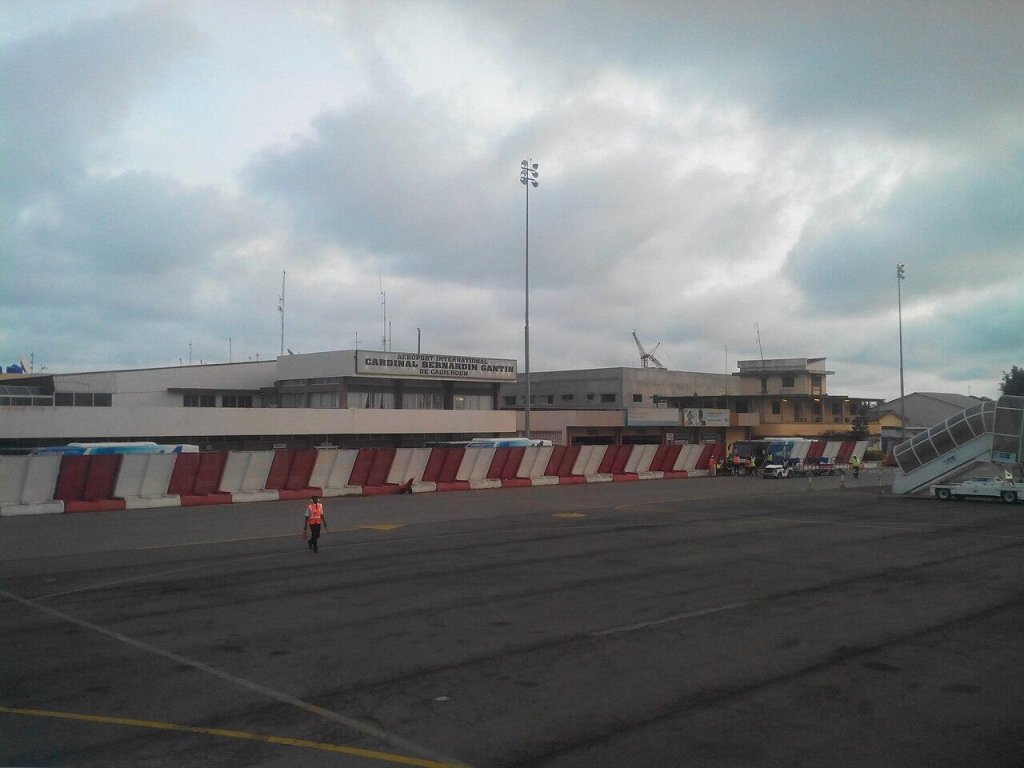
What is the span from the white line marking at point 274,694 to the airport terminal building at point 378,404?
111 feet

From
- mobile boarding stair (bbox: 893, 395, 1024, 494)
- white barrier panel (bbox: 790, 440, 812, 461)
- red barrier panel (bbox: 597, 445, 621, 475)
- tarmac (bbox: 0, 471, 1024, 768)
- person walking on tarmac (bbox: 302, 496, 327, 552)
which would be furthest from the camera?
white barrier panel (bbox: 790, 440, 812, 461)

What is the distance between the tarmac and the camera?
Answer: 716 centimetres

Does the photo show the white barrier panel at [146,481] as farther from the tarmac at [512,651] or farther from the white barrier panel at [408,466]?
the white barrier panel at [408,466]

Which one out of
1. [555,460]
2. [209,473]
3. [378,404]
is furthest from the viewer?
[378,404]

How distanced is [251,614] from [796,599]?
326 inches

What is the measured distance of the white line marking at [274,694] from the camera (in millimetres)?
7059

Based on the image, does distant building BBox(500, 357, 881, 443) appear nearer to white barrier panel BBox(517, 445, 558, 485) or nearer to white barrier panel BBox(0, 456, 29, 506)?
white barrier panel BBox(517, 445, 558, 485)

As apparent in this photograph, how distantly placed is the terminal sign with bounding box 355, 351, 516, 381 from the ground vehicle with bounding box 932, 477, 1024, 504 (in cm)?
3348

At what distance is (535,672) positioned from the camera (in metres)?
9.27

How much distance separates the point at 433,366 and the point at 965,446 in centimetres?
3464

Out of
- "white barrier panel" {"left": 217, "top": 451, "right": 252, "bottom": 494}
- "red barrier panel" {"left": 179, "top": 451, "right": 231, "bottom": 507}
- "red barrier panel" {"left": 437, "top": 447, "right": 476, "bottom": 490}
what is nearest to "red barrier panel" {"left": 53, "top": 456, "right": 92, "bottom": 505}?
"red barrier panel" {"left": 179, "top": 451, "right": 231, "bottom": 507}

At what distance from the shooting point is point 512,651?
401 inches

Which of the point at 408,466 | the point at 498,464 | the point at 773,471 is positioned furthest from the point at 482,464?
the point at 773,471

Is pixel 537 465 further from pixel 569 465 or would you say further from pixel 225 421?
pixel 225 421
